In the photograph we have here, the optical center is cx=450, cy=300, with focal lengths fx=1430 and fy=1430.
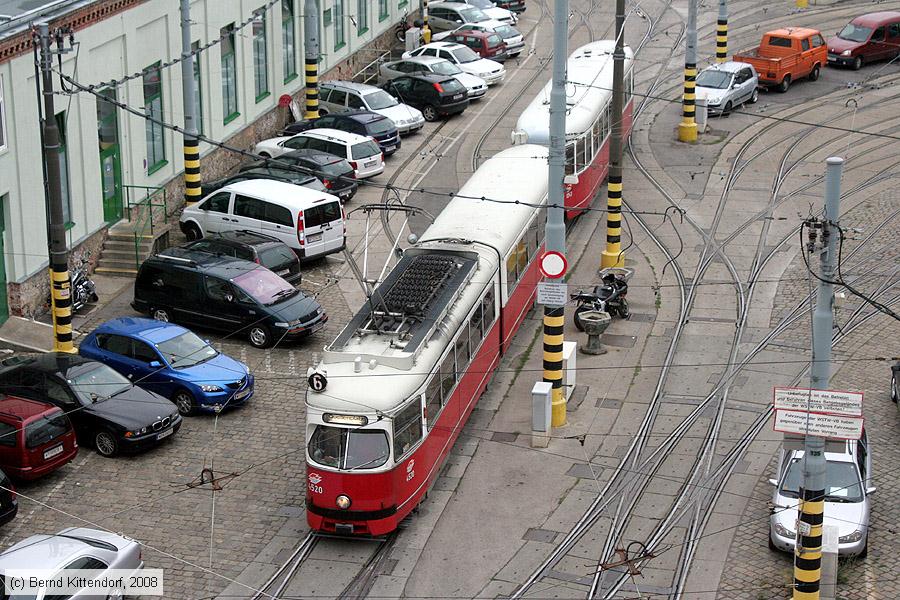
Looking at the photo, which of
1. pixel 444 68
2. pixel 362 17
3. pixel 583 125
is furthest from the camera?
pixel 362 17

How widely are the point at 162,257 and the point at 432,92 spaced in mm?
18027

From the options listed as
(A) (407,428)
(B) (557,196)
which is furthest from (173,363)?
(B) (557,196)

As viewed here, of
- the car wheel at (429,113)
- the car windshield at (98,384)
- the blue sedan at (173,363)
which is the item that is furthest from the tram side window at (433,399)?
the car wheel at (429,113)

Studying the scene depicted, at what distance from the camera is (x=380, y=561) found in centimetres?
2305

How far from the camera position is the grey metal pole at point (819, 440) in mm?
19438

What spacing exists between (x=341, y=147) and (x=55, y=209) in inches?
571

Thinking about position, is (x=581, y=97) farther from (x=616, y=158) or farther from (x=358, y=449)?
(x=358, y=449)

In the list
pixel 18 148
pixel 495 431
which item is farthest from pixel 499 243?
pixel 18 148

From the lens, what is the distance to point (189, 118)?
3497cm

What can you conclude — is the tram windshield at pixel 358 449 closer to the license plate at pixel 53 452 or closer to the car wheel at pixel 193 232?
the license plate at pixel 53 452

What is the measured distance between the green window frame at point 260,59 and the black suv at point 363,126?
6.91 feet

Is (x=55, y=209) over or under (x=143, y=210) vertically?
over

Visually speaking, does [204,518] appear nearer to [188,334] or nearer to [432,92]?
[188,334]

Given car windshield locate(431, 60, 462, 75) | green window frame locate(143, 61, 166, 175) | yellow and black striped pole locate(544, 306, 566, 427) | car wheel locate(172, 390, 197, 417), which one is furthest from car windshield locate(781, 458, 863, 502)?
car windshield locate(431, 60, 462, 75)
